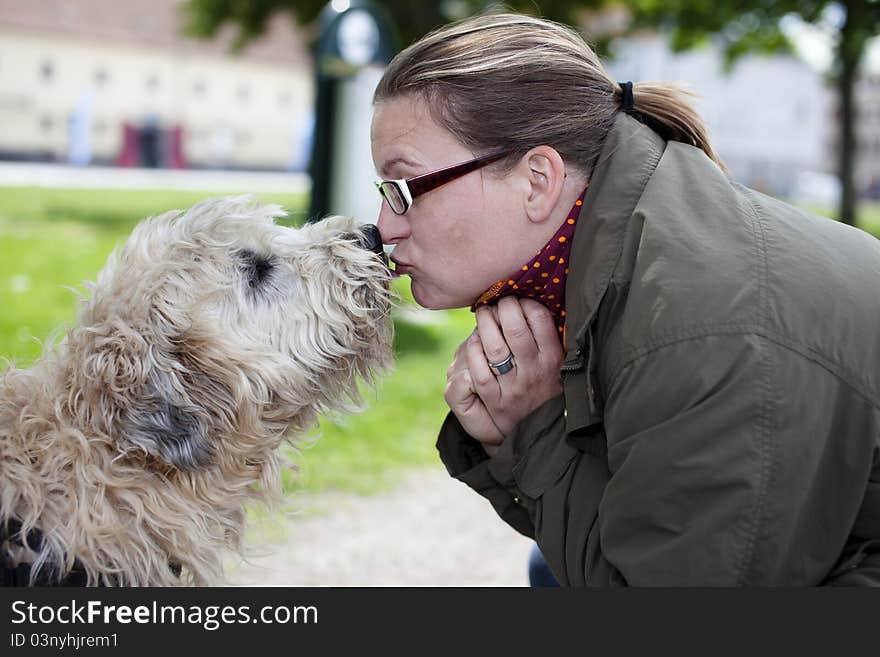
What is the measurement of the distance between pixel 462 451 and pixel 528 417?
36cm

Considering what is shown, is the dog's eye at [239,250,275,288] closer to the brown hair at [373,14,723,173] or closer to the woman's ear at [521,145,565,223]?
the brown hair at [373,14,723,173]

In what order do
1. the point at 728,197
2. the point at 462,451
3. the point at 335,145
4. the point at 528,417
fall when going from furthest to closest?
1. the point at 335,145
2. the point at 462,451
3. the point at 528,417
4. the point at 728,197

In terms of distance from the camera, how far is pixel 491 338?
101 inches

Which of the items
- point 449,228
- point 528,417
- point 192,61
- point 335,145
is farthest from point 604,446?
point 192,61

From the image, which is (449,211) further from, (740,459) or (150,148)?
(150,148)

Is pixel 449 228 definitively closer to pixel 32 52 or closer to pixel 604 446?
pixel 604 446

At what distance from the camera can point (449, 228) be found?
2.48m

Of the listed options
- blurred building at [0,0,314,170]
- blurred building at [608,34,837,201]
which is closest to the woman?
blurred building at [0,0,314,170]

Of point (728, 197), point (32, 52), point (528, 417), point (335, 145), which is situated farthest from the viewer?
point (32, 52)

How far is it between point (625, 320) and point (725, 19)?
709 inches

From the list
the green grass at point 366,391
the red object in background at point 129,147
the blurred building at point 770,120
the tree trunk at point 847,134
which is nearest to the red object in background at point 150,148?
the red object in background at point 129,147

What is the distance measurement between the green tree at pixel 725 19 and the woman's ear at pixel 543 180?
51.3ft

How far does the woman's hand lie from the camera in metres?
2.52

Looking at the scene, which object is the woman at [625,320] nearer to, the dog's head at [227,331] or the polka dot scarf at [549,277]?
the polka dot scarf at [549,277]
